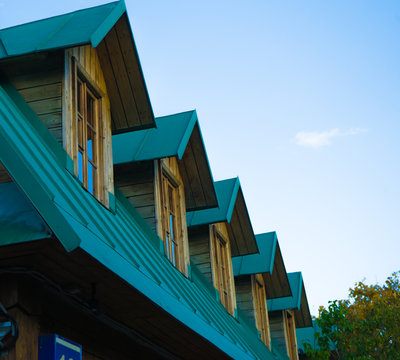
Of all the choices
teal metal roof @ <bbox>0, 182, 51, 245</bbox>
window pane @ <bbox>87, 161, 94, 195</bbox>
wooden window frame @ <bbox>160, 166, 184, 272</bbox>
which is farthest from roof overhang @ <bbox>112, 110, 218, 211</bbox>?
teal metal roof @ <bbox>0, 182, 51, 245</bbox>

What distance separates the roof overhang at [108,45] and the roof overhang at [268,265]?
7.62m

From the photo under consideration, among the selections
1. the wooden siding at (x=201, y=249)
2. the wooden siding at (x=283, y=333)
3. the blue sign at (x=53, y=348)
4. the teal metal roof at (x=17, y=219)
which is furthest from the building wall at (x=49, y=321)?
the wooden siding at (x=283, y=333)

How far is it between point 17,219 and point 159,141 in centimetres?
545

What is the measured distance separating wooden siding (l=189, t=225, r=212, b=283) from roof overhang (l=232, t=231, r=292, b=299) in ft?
11.4

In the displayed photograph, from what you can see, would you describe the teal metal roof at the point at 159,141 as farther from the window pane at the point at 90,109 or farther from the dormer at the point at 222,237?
the dormer at the point at 222,237

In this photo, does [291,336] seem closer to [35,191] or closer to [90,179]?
[90,179]

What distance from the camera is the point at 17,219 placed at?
4609mm

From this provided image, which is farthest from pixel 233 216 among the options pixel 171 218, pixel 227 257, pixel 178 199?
pixel 171 218

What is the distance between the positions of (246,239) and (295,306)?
208 inches

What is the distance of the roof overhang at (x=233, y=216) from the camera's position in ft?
40.8

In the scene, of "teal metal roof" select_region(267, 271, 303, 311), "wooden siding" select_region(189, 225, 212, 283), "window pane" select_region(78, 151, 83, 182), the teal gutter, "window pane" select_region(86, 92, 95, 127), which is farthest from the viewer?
"teal metal roof" select_region(267, 271, 303, 311)

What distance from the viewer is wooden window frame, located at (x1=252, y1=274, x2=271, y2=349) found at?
15664 mm

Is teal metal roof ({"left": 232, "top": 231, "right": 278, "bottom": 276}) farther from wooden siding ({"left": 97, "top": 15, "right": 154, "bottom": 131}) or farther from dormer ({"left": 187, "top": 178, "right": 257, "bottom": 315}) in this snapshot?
wooden siding ({"left": 97, "top": 15, "right": 154, "bottom": 131})

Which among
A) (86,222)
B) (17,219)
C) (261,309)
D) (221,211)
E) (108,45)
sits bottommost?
(17,219)
